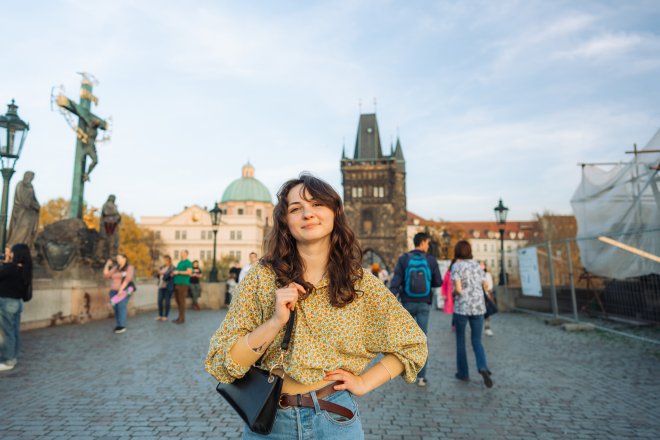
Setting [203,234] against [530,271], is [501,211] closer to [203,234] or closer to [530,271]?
[530,271]

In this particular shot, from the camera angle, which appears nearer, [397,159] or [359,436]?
[359,436]

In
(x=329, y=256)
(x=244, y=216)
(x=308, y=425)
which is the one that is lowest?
(x=308, y=425)

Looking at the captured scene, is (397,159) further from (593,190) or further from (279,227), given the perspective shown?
(279,227)

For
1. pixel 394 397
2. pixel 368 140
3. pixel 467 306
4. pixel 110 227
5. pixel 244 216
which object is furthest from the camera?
pixel 244 216

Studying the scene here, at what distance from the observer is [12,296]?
6.17 m

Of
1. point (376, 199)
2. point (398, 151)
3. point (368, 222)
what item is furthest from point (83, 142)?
point (398, 151)

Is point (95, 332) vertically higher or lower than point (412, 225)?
lower

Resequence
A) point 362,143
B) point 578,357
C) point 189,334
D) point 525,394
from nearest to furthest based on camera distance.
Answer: point 525,394 < point 578,357 < point 189,334 < point 362,143

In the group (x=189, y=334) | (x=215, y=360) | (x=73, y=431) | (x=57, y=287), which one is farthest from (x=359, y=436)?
(x=57, y=287)

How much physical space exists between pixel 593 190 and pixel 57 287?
51.4ft

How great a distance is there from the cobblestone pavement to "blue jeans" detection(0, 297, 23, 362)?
0.83 feet

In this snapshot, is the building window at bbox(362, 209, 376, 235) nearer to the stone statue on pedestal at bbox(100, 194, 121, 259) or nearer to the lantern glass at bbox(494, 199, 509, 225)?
the lantern glass at bbox(494, 199, 509, 225)

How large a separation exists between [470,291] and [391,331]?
437 centimetres

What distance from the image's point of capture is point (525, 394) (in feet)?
17.2
